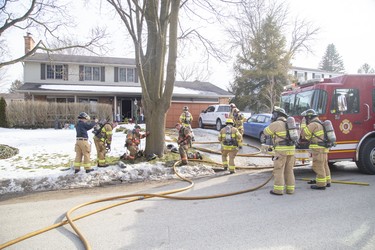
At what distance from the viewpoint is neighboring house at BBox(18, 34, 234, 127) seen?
20.3m

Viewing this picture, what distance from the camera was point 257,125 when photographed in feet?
43.6

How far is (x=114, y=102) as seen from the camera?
2217cm

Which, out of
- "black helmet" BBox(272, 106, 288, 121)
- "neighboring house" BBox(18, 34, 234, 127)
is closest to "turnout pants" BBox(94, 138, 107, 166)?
"black helmet" BBox(272, 106, 288, 121)

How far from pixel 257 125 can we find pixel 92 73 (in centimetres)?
1637

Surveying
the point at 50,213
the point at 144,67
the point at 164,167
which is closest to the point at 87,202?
the point at 50,213

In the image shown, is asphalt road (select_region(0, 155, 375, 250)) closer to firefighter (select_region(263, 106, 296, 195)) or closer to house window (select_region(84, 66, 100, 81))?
firefighter (select_region(263, 106, 296, 195))

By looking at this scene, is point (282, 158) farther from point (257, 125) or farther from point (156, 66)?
point (257, 125)

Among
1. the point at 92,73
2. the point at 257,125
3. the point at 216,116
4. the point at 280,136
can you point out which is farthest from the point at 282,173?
the point at 92,73

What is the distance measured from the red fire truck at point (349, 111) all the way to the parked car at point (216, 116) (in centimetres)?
883

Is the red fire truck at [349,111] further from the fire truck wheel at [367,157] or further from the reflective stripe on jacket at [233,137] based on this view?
the reflective stripe on jacket at [233,137]

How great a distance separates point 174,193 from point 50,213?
7.82 feet

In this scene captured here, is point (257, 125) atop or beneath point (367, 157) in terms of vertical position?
atop

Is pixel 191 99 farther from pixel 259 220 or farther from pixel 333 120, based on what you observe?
pixel 259 220

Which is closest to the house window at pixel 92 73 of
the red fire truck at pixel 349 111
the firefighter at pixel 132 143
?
the firefighter at pixel 132 143
